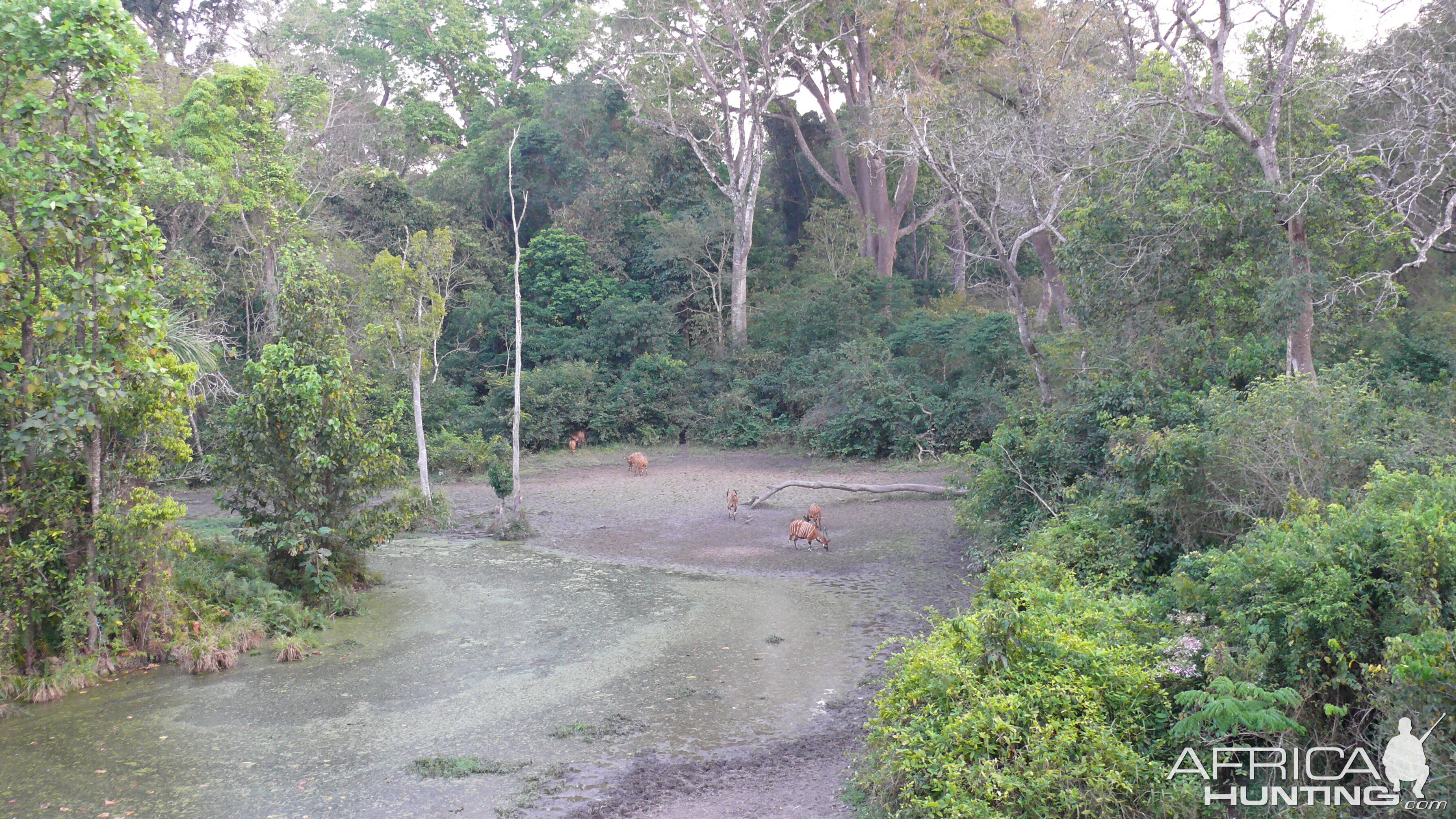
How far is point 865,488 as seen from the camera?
1809 centimetres

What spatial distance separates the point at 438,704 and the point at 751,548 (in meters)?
7.48

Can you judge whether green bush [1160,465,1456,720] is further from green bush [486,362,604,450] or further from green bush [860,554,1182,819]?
green bush [486,362,604,450]

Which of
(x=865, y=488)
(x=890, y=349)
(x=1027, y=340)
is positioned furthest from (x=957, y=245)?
(x=1027, y=340)

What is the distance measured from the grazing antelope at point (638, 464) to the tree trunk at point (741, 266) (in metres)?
8.30

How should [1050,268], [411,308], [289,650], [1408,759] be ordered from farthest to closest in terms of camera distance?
[1050,268], [411,308], [289,650], [1408,759]

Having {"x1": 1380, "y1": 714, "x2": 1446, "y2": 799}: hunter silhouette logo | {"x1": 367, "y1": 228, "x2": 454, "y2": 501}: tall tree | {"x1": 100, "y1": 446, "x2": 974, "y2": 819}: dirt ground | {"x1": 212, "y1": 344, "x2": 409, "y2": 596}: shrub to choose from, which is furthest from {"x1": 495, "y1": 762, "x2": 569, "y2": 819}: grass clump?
{"x1": 367, "y1": 228, "x2": 454, "y2": 501}: tall tree

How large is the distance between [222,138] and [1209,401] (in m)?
25.2

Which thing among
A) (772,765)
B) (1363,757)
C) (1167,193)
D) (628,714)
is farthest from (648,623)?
(1167,193)

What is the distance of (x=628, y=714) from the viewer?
25.6ft

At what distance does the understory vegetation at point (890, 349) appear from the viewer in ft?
18.0

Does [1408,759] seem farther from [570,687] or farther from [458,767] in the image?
[570,687]

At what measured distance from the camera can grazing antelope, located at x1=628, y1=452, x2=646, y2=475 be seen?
23.6 meters

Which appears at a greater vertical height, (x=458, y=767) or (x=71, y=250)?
(x=71, y=250)

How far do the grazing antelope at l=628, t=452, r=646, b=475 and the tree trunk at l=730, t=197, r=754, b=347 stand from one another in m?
8.30
